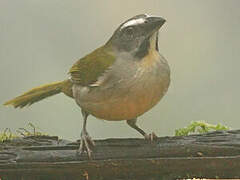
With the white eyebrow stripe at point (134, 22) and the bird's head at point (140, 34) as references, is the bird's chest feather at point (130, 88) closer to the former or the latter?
the bird's head at point (140, 34)

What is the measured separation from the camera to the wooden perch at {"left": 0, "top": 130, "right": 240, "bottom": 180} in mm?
2564

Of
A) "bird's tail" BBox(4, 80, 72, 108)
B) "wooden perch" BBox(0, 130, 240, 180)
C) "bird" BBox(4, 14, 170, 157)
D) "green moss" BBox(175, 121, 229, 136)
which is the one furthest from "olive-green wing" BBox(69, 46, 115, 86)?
"green moss" BBox(175, 121, 229, 136)

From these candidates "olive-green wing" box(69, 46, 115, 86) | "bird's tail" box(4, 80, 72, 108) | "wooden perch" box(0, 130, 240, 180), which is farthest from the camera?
"bird's tail" box(4, 80, 72, 108)

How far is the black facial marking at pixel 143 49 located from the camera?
2645mm

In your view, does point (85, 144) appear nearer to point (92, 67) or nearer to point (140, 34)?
point (92, 67)

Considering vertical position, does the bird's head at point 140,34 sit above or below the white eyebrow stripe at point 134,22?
below

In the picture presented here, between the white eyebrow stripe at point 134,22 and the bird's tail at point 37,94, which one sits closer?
the white eyebrow stripe at point 134,22

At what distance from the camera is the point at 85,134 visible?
274cm

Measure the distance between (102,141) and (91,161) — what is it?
15cm

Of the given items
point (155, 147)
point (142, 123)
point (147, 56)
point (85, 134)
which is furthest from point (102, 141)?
point (142, 123)

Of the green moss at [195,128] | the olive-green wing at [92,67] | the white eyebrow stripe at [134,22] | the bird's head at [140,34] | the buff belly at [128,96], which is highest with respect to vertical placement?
the white eyebrow stripe at [134,22]

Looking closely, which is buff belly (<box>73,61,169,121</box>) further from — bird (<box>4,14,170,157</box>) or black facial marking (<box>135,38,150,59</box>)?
black facial marking (<box>135,38,150,59</box>)

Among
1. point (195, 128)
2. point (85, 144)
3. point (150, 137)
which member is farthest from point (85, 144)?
point (195, 128)

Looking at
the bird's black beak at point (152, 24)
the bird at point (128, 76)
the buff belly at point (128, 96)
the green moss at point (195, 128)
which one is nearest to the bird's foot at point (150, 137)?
the bird at point (128, 76)
